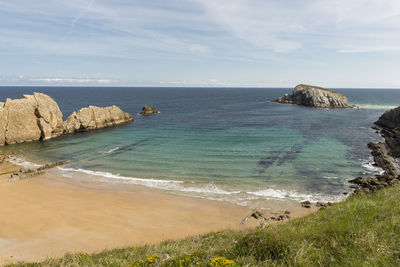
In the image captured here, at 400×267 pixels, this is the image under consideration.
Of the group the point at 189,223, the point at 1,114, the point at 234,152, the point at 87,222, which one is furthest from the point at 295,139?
the point at 1,114

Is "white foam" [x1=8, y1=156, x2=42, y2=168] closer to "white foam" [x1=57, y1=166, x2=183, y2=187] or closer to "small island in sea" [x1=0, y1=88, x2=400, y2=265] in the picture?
"small island in sea" [x1=0, y1=88, x2=400, y2=265]

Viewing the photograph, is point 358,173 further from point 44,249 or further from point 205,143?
point 44,249

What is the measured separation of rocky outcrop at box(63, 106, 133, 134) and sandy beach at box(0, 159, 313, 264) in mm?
32239

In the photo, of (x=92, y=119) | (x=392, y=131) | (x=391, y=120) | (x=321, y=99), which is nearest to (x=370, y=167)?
(x=392, y=131)

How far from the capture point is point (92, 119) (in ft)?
197

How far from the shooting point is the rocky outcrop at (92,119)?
183ft

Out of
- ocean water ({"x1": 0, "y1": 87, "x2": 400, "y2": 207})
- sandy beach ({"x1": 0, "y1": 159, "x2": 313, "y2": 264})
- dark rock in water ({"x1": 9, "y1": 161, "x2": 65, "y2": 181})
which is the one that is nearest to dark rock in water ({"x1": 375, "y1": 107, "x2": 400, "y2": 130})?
ocean water ({"x1": 0, "y1": 87, "x2": 400, "y2": 207})

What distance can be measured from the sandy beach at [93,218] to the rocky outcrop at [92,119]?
106ft

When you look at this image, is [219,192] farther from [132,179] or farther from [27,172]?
[27,172]

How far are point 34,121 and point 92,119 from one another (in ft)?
43.2

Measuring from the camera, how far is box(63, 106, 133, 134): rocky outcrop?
55.9 metres

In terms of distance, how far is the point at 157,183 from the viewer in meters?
26.6

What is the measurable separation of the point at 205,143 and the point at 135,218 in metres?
24.9

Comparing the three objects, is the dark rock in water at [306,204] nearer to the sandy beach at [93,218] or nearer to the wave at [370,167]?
the sandy beach at [93,218]
